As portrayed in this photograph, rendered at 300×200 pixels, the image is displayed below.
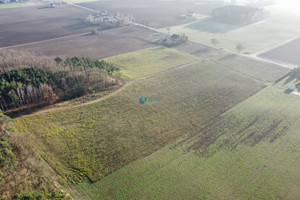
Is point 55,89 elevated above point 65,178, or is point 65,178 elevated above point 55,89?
point 55,89

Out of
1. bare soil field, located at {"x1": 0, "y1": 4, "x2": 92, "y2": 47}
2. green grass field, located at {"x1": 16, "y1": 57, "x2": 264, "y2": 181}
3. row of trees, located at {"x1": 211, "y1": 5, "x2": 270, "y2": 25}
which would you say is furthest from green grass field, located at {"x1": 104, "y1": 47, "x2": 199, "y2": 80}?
row of trees, located at {"x1": 211, "y1": 5, "x2": 270, "y2": 25}

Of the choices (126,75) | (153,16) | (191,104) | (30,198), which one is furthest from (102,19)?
(30,198)

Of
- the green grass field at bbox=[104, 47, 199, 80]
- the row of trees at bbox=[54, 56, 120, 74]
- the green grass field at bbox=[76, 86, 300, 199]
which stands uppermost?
the row of trees at bbox=[54, 56, 120, 74]

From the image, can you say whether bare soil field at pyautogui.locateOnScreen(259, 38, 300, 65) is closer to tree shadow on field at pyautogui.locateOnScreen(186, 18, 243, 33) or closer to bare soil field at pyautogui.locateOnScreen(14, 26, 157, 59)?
tree shadow on field at pyautogui.locateOnScreen(186, 18, 243, 33)

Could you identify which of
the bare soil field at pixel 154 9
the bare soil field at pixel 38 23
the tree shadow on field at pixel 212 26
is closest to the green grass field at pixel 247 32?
the tree shadow on field at pixel 212 26

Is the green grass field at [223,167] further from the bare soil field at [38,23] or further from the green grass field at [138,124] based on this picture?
the bare soil field at [38,23]

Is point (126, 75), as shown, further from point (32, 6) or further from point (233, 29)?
point (32, 6)

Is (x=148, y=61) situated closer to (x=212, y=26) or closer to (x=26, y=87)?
(x=26, y=87)
